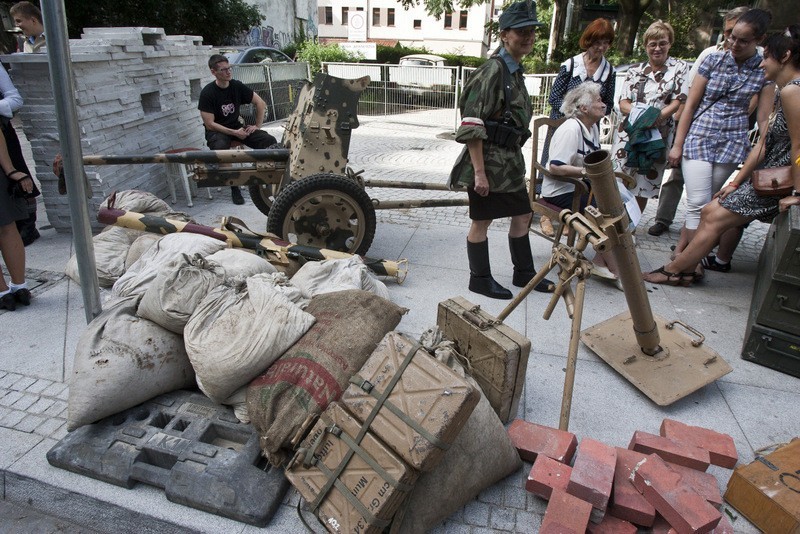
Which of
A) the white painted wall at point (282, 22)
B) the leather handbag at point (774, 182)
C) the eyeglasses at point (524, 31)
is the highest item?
the white painted wall at point (282, 22)

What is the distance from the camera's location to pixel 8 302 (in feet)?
10.9

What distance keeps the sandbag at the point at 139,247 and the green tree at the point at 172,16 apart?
11739mm

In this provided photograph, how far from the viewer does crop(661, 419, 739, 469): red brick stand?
2156mm

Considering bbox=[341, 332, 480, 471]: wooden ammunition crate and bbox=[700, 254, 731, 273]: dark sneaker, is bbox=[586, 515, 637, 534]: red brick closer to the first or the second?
bbox=[341, 332, 480, 471]: wooden ammunition crate

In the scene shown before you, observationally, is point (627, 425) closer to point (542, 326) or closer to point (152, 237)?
point (542, 326)

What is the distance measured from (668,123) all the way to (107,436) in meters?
4.75

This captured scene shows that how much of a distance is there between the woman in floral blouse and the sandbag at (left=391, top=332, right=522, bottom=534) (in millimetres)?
3262

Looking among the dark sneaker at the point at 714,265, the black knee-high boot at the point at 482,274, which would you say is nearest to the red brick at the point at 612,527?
the black knee-high boot at the point at 482,274

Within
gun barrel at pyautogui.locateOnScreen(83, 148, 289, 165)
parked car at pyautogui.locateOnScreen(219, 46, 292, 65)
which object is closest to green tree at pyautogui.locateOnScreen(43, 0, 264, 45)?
parked car at pyautogui.locateOnScreen(219, 46, 292, 65)

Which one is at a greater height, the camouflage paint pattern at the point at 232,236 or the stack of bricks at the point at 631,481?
the camouflage paint pattern at the point at 232,236

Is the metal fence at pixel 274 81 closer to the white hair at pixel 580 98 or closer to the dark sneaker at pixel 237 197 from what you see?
the dark sneaker at pixel 237 197

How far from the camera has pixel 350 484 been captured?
1.76m

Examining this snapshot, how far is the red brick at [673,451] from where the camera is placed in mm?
2090

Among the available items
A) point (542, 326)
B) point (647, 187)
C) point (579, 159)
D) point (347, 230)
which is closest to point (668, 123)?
point (647, 187)
